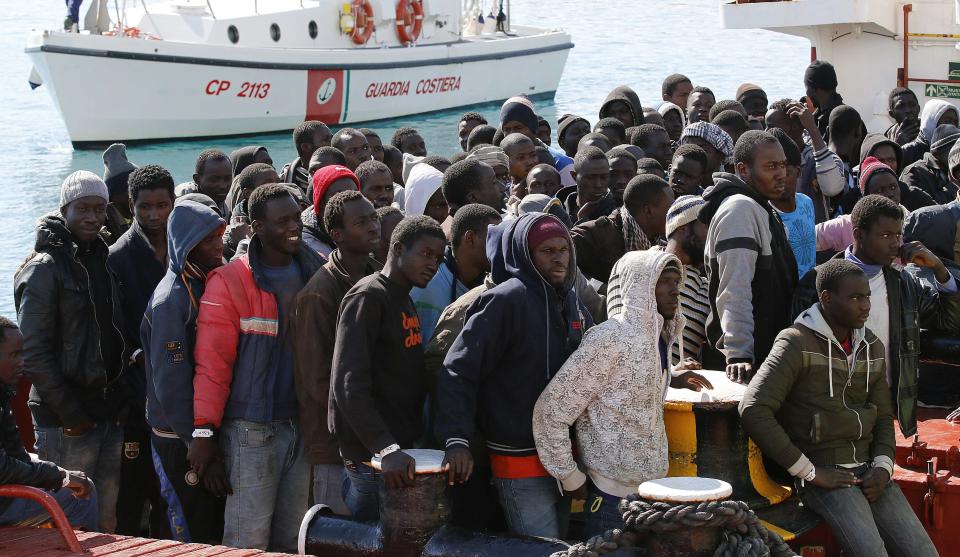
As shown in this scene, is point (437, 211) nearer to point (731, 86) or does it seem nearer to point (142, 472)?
point (142, 472)

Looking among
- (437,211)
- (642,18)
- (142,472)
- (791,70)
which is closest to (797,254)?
(437,211)

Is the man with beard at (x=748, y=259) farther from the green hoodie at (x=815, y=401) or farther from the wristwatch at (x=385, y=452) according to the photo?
the wristwatch at (x=385, y=452)

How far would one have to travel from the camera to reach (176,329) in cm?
514

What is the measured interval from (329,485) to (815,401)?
2.07 metres

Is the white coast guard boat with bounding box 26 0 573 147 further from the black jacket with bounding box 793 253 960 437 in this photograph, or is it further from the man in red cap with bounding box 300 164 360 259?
the black jacket with bounding box 793 253 960 437

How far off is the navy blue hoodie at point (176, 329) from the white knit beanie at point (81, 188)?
0.69m

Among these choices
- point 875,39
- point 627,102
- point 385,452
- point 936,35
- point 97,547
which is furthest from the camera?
point 875,39

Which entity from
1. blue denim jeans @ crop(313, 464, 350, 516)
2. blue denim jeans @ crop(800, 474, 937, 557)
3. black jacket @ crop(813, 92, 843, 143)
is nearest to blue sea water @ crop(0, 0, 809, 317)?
black jacket @ crop(813, 92, 843, 143)

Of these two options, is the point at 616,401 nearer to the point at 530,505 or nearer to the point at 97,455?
the point at 530,505

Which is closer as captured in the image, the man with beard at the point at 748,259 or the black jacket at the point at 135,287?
the man with beard at the point at 748,259

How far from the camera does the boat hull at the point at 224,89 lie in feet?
75.7

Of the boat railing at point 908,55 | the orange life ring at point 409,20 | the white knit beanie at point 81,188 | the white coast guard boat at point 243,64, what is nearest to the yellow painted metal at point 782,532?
the white knit beanie at point 81,188

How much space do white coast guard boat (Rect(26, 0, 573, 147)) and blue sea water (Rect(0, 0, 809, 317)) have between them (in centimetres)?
52

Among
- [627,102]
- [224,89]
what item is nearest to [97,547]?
[627,102]
